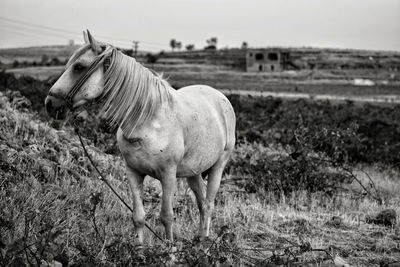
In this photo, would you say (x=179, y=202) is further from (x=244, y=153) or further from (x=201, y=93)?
(x=244, y=153)

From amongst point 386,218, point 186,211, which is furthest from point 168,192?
point 386,218

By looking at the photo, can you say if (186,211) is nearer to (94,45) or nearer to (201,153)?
(201,153)

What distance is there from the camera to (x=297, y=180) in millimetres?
8977

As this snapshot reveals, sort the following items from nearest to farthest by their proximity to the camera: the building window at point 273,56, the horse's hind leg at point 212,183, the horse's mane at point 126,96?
the horse's mane at point 126,96, the horse's hind leg at point 212,183, the building window at point 273,56

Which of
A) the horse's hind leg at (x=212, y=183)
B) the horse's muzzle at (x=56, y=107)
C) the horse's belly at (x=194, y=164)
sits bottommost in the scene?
the horse's hind leg at (x=212, y=183)

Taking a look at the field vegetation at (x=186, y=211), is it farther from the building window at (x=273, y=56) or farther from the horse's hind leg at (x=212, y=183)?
the building window at (x=273, y=56)

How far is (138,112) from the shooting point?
4762 mm

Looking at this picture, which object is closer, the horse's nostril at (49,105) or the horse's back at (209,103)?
the horse's nostril at (49,105)

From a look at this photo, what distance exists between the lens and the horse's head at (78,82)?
14.6 feet

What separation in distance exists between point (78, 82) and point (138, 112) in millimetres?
623

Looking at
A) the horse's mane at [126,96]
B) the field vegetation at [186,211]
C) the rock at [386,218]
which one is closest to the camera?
the field vegetation at [186,211]

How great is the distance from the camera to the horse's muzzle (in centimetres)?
446

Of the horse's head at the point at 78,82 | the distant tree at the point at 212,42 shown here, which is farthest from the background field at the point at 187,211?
the distant tree at the point at 212,42

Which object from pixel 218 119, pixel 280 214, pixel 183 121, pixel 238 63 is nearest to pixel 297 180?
pixel 280 214
